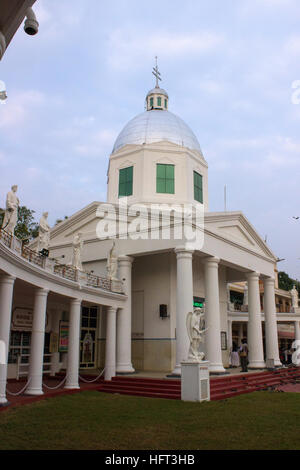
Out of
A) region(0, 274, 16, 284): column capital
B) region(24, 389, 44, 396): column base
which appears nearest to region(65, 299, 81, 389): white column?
region(24, 389, 44, 396): column base

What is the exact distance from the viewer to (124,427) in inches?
394

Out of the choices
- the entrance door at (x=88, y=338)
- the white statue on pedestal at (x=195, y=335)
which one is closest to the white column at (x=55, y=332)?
the entrance door at (x=88, y=338)

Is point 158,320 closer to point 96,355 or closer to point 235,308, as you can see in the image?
point 96,355

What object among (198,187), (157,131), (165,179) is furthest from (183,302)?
(157,131)

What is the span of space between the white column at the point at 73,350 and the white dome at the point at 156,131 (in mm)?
12776

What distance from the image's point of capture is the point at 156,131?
86.2ft

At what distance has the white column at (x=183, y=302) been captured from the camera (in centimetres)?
1798

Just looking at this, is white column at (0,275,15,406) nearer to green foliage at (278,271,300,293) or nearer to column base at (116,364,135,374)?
column base at (116,364,135,374)

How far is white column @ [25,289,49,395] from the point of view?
14.1 m

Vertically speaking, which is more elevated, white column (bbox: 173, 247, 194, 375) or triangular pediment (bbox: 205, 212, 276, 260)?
triangular pediment (bbox: 205, 212, 276, 260)

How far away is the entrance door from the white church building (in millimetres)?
56

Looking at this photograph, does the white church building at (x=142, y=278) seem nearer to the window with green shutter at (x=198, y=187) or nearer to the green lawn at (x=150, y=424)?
the window with green shutter at (x=198, y=187)

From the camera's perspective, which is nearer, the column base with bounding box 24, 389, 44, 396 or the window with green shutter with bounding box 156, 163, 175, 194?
the column base with bounding box 24, 389, 44, 396

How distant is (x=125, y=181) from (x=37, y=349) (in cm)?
1350
